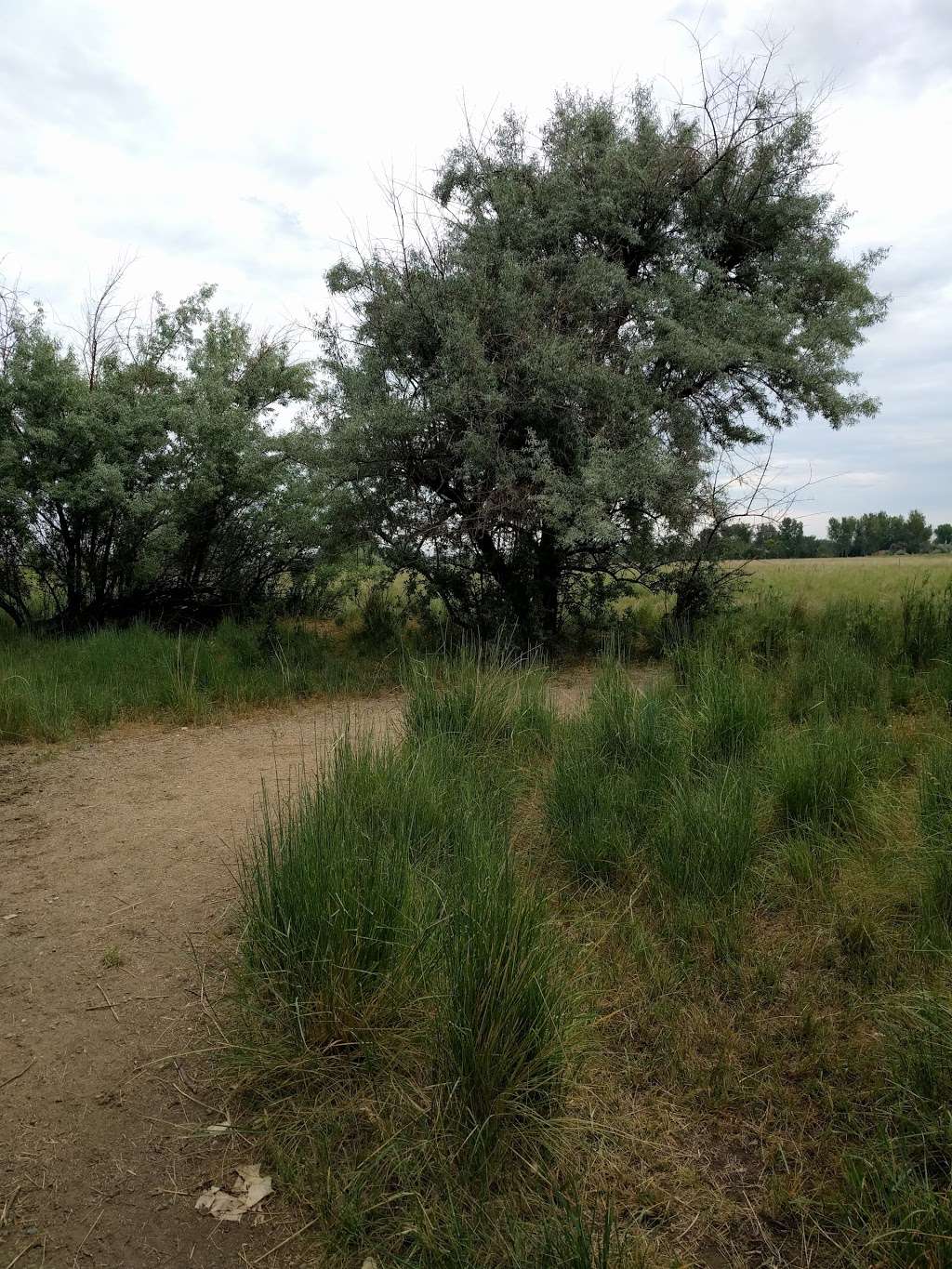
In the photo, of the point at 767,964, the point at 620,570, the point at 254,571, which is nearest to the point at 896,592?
the point at 620,570

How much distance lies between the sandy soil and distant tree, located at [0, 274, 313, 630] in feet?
13.5

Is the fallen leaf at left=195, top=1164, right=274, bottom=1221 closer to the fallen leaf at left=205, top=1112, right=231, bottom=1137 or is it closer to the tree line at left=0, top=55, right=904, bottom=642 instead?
the fallen leaf at left=205, top=1112, right=231, bottom=1137

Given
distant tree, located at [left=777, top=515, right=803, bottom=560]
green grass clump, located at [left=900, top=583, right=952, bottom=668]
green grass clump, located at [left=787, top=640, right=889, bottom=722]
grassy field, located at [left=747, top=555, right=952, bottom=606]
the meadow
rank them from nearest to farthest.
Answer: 1. green grass clump, located at [left=787, top=640, right=889, bottom=722]
2. the meadow
3. green grass clump, located at [left=900, top=583, right=952, bottom=668]
4. distant tree, located at [left=777, top=515, right=803, bottom=560]
5. grassy field, located at [left=747, top=555, right=952, bottom=606]

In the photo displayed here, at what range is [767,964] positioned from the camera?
3115mm

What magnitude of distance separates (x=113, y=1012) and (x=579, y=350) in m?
6.85

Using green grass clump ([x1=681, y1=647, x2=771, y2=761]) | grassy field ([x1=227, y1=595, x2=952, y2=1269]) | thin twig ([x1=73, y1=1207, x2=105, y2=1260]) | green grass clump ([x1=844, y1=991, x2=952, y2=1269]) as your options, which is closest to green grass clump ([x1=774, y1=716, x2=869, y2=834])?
grassy field ([x1=227, y1=595, x2=952, y2=1269])

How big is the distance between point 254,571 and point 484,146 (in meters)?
5.42

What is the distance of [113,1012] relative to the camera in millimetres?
3111

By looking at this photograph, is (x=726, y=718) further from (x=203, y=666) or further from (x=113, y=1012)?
(x=203, y=666)

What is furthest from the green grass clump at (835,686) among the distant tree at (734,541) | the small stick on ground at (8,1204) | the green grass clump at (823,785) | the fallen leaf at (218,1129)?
the small stick on ground at (8,1204)

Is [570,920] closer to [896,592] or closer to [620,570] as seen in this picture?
[620,570]

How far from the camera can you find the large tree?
8.04 meters

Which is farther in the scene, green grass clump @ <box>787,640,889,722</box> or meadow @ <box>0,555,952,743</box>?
meadow @ <box>0,555,952,743</box>

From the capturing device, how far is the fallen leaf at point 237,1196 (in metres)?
2.29
